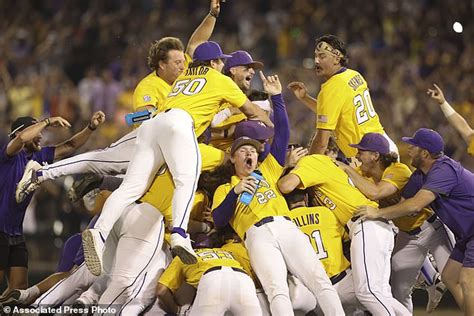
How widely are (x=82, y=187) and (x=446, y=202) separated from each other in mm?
3177

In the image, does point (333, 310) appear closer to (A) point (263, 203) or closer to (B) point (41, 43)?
(A) point (263, 203)

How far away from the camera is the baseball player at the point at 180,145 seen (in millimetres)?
7719

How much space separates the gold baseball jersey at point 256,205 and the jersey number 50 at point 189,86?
0.84 meters

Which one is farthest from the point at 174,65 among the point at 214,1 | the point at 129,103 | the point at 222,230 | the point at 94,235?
the point at 129,103

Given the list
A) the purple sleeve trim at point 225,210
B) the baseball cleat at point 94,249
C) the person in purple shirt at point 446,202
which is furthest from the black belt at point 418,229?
the baseball cleat at point 94,249

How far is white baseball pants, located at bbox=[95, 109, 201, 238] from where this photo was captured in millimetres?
7832

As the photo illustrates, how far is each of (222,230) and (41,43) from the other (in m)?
9.84

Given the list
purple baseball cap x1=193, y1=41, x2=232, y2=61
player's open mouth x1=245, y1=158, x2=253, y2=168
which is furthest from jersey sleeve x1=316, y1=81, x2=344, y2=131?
purple baseball cap x1=193, y1=41, x2=232, y2=61

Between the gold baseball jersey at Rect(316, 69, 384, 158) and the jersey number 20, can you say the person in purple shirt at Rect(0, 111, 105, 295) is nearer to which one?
the gold baseball jersey at Rect(316, 69, 384, 158)

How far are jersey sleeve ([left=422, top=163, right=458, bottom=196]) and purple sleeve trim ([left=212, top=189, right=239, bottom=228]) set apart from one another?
1662 mm

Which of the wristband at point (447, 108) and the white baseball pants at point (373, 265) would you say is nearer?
the white baseball pants at point (373, 265)

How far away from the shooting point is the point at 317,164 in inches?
346

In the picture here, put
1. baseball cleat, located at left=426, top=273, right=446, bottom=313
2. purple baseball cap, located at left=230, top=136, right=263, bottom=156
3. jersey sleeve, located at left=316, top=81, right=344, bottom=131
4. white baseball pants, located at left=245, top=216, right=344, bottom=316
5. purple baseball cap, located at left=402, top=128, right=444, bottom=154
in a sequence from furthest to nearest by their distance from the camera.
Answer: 1. baseball cleat, located at left=426, top=273, right=446, bottom=313
2. jersey sleeve, located at left=316, top=81, right=344, bottom=131
3. purple baseball cap, located at left=402, top=128, right=444, bottom=154
4. purple baseball cap, located at left=230, top=136, right=263, bottom=156
5. white baseball pants, located at left=245, top=216, right=344, bottom=316

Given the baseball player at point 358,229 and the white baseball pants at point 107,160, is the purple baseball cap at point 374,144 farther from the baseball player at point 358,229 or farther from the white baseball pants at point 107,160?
the white baseball pants at point 107,160
